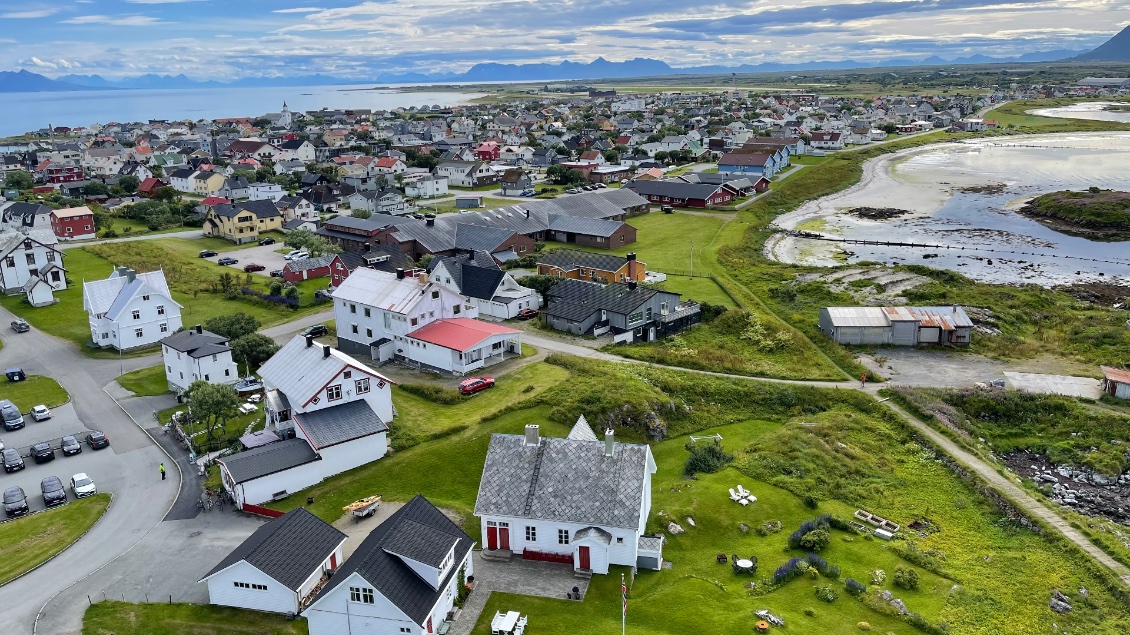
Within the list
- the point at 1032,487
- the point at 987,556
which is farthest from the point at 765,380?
the point at 987,556

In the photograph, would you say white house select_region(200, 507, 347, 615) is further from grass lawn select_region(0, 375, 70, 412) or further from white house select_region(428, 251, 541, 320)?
white house select_region(428, 251, 541, 320)

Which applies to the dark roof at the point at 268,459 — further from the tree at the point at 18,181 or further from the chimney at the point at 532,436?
the tree at the point at 18,181

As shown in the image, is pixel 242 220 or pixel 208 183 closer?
pixel 242 220

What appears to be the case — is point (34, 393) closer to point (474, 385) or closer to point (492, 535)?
point (474, 385)

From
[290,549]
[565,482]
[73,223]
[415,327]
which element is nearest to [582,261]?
[415,327]

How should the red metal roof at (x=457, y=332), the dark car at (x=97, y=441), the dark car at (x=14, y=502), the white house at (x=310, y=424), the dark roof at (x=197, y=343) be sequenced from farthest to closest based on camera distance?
1. the red metal roof at (x=457, y=332)
2. the dark roof at (x=197, y=343)
3. the dark car at (x=97, y=441)
4. the white house at (x=310, y=424)
5. the dark car at (x=14, y=502)

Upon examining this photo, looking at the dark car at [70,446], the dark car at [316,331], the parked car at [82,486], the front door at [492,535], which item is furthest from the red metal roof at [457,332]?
the parked car at [82,486]

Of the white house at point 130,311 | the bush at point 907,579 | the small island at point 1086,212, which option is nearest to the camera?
the bush at point 907,579

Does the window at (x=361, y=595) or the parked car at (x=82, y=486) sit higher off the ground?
the window at (x=361, y=595)
